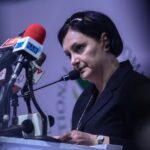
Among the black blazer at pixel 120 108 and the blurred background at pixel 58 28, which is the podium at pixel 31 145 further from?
the blurred background at pixel 58 28

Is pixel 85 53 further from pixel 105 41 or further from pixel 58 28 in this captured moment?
pixel 58 28

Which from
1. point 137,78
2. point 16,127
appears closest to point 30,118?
point 16,127

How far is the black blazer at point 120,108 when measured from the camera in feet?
4.34

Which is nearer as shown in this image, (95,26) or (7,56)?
(7,56)

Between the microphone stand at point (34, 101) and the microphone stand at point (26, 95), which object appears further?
the microphone stand at point (26, 95)

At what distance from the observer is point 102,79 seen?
5.17ft

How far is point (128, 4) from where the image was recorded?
6.84 ft

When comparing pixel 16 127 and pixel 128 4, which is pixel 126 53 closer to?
pixel 128 4

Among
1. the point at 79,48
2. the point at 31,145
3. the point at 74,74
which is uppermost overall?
the point at 79,48

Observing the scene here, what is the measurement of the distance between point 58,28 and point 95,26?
69cm

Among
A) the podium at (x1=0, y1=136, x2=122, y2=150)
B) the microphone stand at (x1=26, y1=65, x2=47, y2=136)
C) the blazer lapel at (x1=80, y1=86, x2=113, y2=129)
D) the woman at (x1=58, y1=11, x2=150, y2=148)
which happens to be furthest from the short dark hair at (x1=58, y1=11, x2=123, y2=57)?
the podium at (x1=0, y1=136, x2=122, y2=150)

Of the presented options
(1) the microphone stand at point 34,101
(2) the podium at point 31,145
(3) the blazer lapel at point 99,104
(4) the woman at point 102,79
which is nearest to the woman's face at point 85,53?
(4) the woman at point 102,79

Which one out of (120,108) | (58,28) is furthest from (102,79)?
(58,28)

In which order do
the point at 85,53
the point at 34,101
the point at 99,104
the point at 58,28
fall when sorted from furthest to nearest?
1. the point at 58,28
2. the point at 85,53
3. the point at 99,104
4. the point at 34,101
